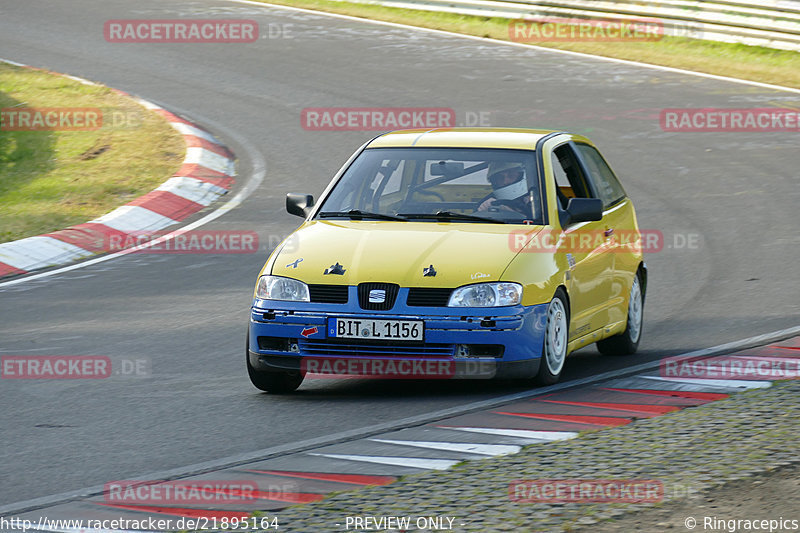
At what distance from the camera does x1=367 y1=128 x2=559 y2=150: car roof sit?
923cm

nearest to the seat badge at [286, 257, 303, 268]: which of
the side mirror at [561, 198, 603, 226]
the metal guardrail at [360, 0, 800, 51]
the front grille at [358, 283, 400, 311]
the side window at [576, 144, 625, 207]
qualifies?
the front grille at [358, 283, 400, 311]

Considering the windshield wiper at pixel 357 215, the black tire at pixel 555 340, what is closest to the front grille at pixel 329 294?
the windshield wiper at pixel 357 215

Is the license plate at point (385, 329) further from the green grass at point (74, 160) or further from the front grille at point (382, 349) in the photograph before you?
the green grass at point (74, 160)

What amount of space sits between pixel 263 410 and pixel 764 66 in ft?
55.0

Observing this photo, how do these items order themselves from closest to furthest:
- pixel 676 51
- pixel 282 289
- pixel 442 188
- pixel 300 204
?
pixel 282 289 < pixel 442 188 < pixel 300 204 < pixel 676 51

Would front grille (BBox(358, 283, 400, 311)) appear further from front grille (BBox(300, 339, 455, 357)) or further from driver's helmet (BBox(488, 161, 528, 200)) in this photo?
driver's helmet (BBox(488, 161, 528, 200))

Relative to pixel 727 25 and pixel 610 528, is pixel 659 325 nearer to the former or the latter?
pixel 610 528

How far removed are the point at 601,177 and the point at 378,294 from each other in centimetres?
266

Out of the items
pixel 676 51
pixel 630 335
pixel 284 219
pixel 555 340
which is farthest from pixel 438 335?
pixel 676 51

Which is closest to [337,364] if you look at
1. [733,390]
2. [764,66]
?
[733,390]

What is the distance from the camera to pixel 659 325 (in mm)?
10547

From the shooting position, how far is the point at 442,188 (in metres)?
9.06

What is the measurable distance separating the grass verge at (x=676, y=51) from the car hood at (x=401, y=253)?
14.3 metres

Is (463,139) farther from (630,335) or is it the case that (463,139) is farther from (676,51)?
(676,51)
